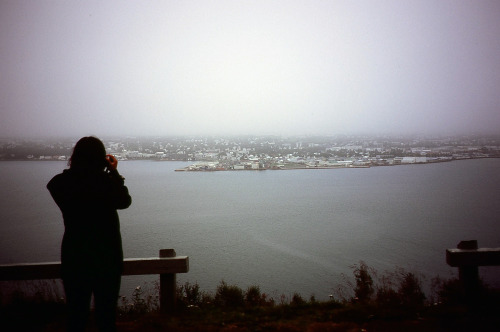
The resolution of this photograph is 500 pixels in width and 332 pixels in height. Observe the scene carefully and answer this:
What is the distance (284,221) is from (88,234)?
28.1 metres

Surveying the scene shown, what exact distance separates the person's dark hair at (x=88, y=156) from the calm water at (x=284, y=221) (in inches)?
351

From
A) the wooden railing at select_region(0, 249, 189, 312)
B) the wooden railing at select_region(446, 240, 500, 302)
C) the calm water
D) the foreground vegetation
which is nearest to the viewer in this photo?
the foreground vegetation

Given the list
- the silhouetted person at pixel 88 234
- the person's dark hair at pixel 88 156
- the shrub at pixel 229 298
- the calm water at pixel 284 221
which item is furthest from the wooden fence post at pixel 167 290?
the calm water at pixel 284 221

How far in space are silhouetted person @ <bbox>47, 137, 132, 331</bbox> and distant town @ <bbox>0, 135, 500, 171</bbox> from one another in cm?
2238

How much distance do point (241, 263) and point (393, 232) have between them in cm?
1274

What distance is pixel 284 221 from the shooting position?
29906mm

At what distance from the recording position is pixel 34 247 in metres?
21.5

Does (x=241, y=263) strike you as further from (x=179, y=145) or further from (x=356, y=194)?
(x=179, y=145)

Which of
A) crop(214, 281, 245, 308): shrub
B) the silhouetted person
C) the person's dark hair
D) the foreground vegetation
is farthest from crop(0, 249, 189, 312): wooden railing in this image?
the person's dark hair

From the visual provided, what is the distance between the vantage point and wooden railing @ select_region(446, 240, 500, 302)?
3.70 metres

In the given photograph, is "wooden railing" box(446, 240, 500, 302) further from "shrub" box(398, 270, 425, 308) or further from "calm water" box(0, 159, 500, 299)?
"calm water" box(0, 159, 500, 299)

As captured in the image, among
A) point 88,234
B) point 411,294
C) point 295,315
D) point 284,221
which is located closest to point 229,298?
point 295,315

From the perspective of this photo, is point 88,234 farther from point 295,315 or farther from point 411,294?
point 411,294

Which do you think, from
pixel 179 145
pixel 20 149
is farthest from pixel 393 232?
pixel 179 145
